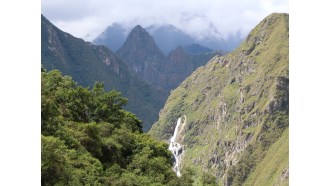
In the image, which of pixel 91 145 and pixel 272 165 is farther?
pixel 272 165

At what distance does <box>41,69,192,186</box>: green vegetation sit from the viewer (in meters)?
17.0

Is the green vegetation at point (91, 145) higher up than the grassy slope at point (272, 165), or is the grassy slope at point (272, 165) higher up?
the grassy slope at point (272, 165)

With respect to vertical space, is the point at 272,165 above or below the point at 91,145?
above

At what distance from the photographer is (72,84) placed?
31.5 m

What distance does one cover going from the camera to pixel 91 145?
2503 centimetres

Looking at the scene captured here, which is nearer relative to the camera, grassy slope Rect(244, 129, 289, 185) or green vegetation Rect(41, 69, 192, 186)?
green vegetation Rect(41, 69, 192, 186)

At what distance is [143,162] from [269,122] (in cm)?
17755

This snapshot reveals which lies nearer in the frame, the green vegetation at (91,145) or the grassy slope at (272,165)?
the green vegetation at (91,145)

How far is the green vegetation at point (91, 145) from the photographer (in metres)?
17.0

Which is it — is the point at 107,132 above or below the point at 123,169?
above
